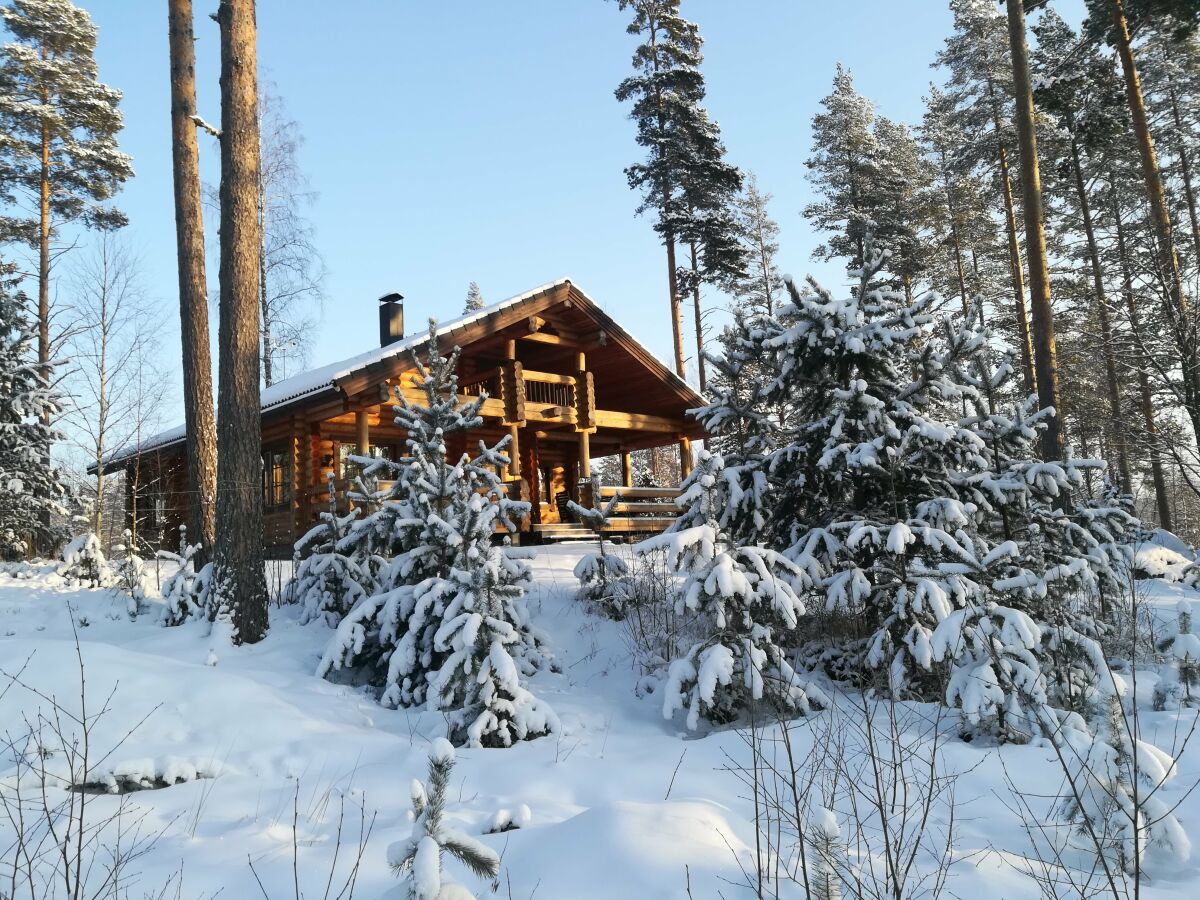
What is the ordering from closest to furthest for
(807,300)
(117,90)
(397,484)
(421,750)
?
1. (421,750)
2. (807,300)
3. (397,484)
4. (117,90)

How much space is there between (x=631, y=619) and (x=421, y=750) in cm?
396

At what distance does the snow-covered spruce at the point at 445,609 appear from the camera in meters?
6.13

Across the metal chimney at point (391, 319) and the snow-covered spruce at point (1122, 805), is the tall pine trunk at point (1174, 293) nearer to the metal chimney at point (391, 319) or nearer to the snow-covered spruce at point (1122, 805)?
the snow-covered spruce at point (1122, 805)

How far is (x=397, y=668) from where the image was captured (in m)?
6.70

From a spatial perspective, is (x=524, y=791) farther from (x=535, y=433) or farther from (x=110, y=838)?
(x=535, y=433)

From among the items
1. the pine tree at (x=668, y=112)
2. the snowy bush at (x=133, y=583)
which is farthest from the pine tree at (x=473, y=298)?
the snowy bush at (x=133, y=583)

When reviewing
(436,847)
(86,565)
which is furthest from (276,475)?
(436,847)

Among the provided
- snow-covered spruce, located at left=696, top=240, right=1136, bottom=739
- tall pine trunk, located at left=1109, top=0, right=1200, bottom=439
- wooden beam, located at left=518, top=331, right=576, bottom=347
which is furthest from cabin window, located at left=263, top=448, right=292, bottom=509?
tall pine trunk, located at left=1109, top=0, right=1200, bottom=439

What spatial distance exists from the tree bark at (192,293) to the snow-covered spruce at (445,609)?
244cm

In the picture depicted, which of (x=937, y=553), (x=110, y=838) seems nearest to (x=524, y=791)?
(x=110, y=838)

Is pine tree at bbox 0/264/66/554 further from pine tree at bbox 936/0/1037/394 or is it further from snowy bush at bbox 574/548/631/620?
pine tree at bbox 936/0/1037/394

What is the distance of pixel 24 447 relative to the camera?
13.7 metres

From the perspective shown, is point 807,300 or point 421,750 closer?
point 421,750

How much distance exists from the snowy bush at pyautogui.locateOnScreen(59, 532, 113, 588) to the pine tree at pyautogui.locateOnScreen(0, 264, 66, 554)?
3.68 m
